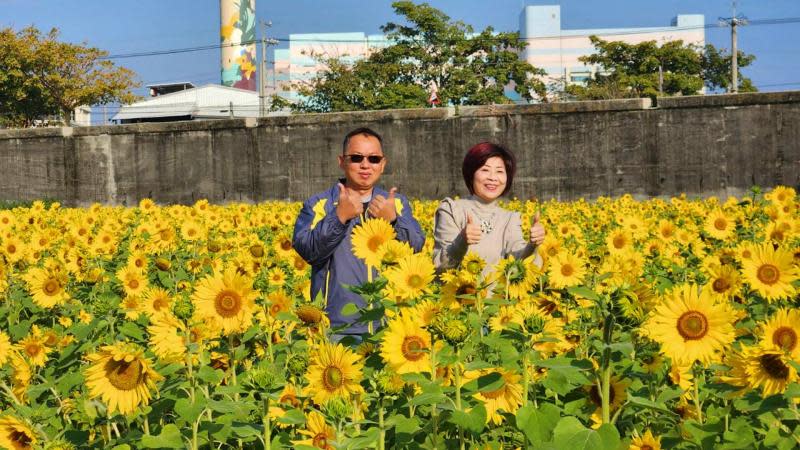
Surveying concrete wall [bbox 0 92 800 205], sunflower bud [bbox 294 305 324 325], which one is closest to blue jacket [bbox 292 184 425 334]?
sunflower bud [bbox 294 305 324 325]

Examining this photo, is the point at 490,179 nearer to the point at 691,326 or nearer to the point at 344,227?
the point at 344,227

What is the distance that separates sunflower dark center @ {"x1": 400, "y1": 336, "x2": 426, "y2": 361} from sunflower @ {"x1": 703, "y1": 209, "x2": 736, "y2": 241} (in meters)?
4.47

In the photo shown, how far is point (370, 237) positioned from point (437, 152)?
17982mm

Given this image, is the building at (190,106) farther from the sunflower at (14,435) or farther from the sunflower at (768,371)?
the sunflower at (768,371)

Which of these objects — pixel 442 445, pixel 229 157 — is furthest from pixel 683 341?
pixel 229 157

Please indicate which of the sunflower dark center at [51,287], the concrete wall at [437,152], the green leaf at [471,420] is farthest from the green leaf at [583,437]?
the concrete wall at [437,152]

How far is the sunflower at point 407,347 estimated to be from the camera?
218cm

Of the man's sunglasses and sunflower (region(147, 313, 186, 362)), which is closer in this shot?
sunflower (region(147, 313, 186, 362))

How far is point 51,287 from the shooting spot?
194 inches

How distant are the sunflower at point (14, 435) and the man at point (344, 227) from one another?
180 centimetres

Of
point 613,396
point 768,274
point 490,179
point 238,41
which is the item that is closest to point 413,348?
point 613,396

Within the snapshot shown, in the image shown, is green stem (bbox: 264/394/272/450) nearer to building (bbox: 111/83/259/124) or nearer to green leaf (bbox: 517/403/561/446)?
green leaf (bbox: 517/403/561/446)

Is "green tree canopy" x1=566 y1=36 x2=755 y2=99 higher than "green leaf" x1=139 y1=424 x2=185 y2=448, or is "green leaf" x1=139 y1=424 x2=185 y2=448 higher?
"green tree canopy" x1=566 y1=36 x2=755 y2=99

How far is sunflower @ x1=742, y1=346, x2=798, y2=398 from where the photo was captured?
1.96m
